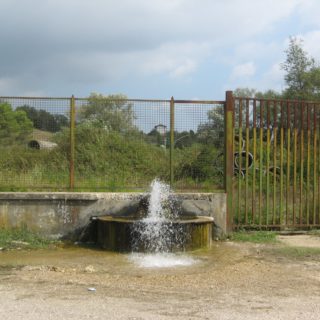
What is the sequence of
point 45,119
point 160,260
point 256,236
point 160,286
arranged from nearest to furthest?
point 160,286 < point 160,260 < point 256,236 < point 45,119

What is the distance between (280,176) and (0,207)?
19.5 ft

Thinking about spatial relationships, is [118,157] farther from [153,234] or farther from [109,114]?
[153,234]

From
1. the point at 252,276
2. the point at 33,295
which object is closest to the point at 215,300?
the point at 252,276

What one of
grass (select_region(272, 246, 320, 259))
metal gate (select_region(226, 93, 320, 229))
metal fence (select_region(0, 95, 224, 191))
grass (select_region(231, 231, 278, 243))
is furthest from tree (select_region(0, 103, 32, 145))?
grass (select_region(272, 246, 320, 259))

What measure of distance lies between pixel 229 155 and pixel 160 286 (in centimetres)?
497

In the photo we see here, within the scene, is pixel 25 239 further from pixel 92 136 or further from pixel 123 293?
pixel 123 293

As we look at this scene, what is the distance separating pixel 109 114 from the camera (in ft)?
38.7

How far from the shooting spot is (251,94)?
4038cm

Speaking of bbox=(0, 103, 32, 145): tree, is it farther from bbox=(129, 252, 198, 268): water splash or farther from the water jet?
bbox=(129, 252, 198, 268): water splash

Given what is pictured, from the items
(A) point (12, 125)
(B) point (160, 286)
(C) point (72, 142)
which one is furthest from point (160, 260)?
(A) point (12, 125)

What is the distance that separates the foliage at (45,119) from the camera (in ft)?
37.0

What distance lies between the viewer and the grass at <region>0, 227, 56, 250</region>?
10.1m

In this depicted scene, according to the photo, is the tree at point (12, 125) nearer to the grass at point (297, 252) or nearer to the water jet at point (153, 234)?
the water jet at point (153, 234)

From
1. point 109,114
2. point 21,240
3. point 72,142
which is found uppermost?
point 109,114
